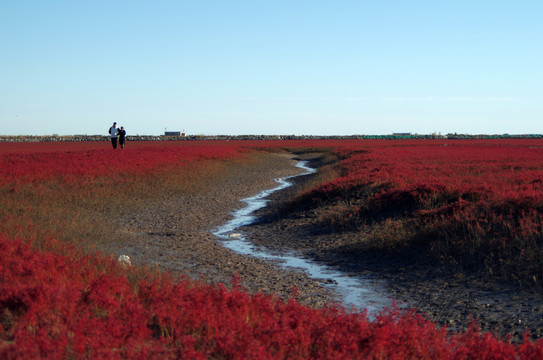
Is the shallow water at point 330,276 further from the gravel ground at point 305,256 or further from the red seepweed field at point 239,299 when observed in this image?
the red seepweed field at point 239,299

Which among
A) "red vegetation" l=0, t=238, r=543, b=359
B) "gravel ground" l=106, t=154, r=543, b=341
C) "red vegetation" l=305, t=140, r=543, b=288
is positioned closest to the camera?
"red vegetation" l=0, t=238, r=543, b=359

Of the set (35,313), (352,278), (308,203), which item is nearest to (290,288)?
(352,278)

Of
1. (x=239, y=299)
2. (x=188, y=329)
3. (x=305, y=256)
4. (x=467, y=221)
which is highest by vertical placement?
(x=467, y=221)

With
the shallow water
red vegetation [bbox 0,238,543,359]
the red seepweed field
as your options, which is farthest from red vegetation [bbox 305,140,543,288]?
red vegetation [bbox 0,238,543,359]

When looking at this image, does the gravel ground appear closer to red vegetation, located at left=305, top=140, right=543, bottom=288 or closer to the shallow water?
the shallow water

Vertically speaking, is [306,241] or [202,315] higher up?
[202,315]

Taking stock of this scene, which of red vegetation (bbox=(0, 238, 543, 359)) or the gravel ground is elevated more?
red vegetation (bbox=(0, 238, 543, 359))

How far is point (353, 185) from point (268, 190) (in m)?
9.39

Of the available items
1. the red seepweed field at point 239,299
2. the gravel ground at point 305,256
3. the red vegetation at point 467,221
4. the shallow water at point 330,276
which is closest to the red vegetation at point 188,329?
the red seepweed field at point 239,299

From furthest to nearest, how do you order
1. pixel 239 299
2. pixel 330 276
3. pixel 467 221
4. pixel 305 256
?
pixel 305 256 < pixel 467 221 < pixel 330 276 < pixel 239 299

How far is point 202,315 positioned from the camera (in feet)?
19.6

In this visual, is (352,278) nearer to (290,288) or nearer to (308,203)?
(290,288)

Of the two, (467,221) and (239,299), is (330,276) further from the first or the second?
(239,299)

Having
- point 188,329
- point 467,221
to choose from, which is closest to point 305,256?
point 467,221
